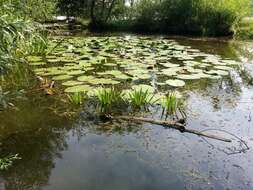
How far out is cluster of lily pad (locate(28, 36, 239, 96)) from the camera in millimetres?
6438

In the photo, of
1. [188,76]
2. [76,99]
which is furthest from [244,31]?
[76,99]

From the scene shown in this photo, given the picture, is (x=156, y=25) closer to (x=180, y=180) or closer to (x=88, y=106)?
(x=88, y=106)

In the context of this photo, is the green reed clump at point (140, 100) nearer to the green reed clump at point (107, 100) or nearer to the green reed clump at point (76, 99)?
the green reed clump at point (107, 100)

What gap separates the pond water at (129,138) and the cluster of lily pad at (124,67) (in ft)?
0.09

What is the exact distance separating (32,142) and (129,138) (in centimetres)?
118

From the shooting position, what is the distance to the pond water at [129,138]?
3.38 metres

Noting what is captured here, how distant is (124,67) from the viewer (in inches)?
304

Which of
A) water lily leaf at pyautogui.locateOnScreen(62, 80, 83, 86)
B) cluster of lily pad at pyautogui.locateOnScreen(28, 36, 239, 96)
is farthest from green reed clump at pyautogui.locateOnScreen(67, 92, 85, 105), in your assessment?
water lily leaf at pyautogui.locateOnScreen(62, 80, 83, 86)

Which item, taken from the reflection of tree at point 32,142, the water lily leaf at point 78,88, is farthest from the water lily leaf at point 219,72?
the reflection of tree at point 32,142

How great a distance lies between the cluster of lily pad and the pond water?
0.09 feet

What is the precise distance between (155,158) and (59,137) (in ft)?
4.21

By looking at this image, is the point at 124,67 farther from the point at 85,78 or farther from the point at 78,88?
the point at 78,88

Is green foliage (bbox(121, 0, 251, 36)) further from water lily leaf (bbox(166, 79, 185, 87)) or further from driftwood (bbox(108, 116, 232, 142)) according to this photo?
driftwood (bbox(108, 116, 232, 142))

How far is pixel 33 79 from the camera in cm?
680
